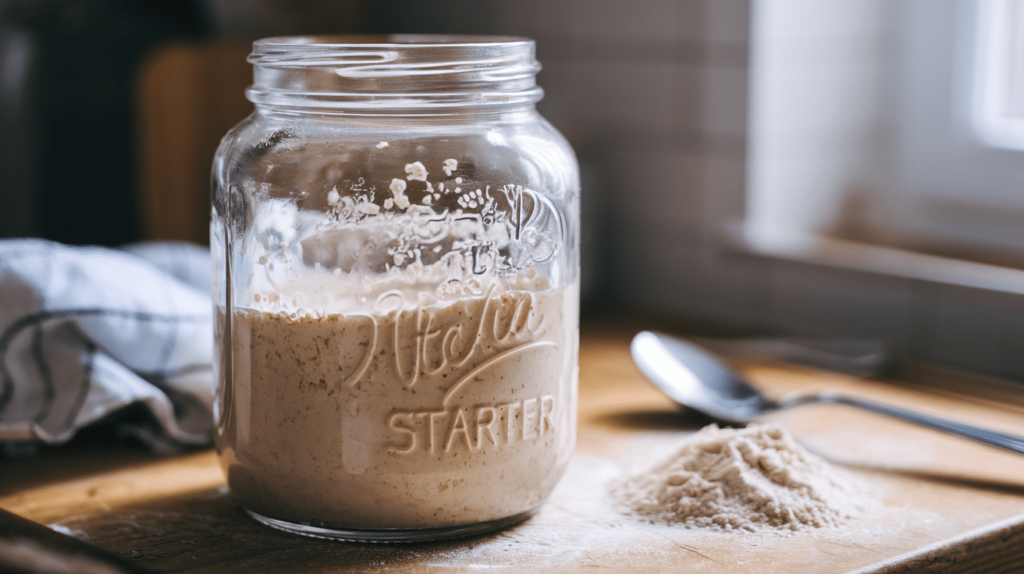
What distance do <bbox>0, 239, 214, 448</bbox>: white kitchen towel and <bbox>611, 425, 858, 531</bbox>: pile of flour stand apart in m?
0.33

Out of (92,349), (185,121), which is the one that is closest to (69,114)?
(185,121)

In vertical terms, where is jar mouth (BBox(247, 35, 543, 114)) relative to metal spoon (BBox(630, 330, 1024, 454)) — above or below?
above

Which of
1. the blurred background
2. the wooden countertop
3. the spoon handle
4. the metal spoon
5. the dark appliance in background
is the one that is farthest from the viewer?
the dark appliance in background

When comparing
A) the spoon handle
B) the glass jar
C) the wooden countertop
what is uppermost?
the glass jar

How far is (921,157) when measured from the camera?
121 cm

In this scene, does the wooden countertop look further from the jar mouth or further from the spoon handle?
the jar mouth

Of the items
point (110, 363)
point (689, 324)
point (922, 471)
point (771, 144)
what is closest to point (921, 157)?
point (771, 144)

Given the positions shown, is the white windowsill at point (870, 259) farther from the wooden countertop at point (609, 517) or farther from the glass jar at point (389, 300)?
the glass jar at point (389, 300)

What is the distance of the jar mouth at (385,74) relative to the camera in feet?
1.87

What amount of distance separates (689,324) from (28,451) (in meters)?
0.70

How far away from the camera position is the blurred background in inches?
43.5

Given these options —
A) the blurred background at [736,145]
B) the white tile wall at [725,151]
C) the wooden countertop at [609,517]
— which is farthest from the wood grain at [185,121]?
the wooden countertop at [609,517]

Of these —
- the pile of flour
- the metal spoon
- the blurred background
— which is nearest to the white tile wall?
the blurred background

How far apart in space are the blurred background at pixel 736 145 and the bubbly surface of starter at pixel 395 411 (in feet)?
1.95
